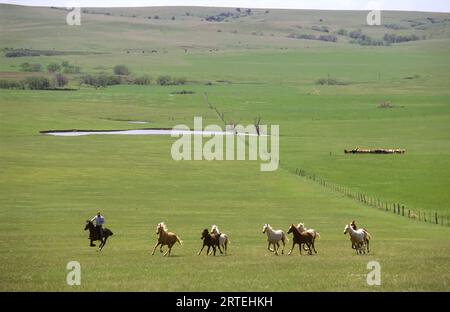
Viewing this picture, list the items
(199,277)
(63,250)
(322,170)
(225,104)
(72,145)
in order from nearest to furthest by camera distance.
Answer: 1. (199,277)
2. (63,250)
3. (322,170)
4. (72,145)
5. (225,104)

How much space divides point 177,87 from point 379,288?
6737 inches

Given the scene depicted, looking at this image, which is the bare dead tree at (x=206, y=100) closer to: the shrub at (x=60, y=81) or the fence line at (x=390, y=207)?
the shrub at (x=60, y=81)

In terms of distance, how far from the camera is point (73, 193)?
54844 mm

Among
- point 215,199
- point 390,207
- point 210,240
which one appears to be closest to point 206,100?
point 215,199

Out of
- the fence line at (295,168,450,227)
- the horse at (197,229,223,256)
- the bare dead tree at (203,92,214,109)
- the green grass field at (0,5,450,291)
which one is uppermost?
the bare dead tree at (203,92,214,109)

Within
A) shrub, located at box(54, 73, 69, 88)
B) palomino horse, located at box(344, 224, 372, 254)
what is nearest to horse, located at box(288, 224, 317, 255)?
palomino horse, located at box(344, 224, 372, 254)

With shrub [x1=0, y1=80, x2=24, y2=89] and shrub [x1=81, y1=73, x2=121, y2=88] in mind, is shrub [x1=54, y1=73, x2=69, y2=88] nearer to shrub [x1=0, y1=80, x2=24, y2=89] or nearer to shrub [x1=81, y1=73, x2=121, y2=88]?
shrub [x1=81, y1=73, x2=121, y2=88]

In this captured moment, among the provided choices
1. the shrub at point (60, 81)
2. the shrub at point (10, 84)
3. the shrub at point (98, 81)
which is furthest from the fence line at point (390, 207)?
the shrub at point (98, 81)

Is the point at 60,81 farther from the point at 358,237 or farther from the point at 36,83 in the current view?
the point at 358,237

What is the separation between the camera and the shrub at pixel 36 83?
589ft

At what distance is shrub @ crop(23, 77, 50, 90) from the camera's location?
180 metres

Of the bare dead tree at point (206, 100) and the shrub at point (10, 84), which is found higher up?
the shrub at point (10, 84)

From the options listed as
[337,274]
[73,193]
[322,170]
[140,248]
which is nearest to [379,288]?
[337,274]
